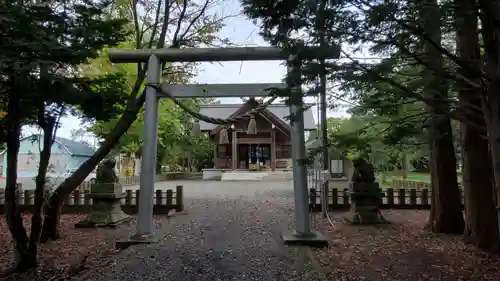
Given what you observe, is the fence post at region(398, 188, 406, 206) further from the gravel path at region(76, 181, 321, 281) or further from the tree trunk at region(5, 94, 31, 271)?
the tree trunk at region(5, 94, 31, 271)

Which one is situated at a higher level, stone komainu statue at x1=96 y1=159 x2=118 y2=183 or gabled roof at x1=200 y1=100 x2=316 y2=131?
gabled roof at x1=200 y1=100 x2=316 y2=131

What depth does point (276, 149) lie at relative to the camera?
23188 mm

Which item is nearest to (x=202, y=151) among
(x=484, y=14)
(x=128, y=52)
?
(x=128, y=52)

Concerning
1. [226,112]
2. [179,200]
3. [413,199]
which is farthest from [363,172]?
[226,112]

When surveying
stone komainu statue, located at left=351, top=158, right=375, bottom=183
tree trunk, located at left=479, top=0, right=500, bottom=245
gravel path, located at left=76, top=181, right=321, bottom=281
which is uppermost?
tree trunk, located at left=479, top=0, right=500, bottom=245

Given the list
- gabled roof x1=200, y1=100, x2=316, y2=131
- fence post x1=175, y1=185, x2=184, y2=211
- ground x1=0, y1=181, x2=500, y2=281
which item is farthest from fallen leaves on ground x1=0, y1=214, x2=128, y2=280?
gabled roof x1=200, y1=100, x2=316, y2=131

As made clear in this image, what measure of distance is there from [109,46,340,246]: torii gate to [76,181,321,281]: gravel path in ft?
1.22

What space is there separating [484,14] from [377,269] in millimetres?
2844

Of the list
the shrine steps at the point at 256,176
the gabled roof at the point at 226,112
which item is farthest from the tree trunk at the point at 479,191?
the gabled roof at the point at 226,112

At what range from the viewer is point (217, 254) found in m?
4.53

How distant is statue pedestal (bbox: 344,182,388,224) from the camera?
680cm

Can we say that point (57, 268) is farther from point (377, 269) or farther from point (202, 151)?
point (202, 151)

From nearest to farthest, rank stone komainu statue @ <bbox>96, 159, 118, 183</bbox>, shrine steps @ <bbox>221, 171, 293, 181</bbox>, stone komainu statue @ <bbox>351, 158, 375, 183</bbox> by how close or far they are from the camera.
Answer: stone komainu statue @ <bbox>351, 158, 375, 183</bbox> < stone komainu statue @ <bbox>96, 159, 118, 183</bbox> < shrine steps @ <bbox>221, 171, 293, 181</bbox>

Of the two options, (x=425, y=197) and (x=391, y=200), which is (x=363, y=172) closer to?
(x=391, y=200)
